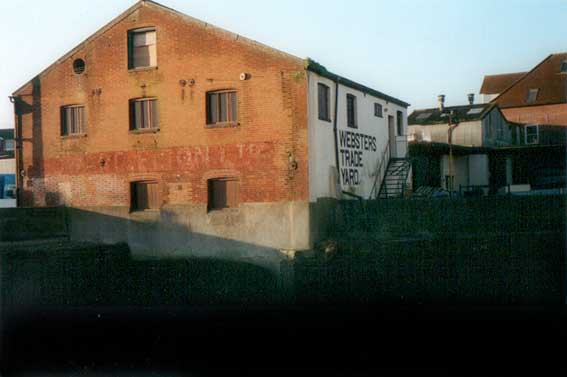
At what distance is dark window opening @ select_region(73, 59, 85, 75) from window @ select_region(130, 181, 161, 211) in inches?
201

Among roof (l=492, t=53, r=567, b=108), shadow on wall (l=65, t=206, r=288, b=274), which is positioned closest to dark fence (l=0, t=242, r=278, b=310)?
shadow on wall (l=65, t=206, r=288, b=274)

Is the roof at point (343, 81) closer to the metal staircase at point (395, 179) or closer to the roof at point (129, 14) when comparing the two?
the roof at point (129, 14)

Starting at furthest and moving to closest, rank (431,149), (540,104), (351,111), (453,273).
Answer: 1. (540,104)
2. (431,149)
3. (351,111)
4. (453,273)

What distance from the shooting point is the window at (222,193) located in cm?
2119

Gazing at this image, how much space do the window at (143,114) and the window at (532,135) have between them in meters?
37.6

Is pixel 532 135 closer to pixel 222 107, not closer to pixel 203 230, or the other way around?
pixel 222 107

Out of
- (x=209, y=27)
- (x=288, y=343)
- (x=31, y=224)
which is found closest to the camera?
(x=288, y=343)

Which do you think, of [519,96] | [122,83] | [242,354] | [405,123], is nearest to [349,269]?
[242,354]

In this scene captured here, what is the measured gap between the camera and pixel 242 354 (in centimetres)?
953

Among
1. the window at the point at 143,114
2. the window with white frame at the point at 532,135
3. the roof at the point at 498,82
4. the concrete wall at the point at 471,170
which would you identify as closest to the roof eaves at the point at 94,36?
the window at the point at 143,114

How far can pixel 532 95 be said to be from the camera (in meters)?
51.0

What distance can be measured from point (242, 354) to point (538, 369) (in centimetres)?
450

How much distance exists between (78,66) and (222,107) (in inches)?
265

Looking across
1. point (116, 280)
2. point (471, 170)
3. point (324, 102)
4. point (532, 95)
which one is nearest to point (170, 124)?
point (324, 102)
